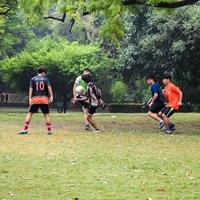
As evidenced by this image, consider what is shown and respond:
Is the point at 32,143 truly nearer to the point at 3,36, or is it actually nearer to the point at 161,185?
the point at 161,185

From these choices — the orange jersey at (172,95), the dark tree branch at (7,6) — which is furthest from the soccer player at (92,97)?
the dark tree branch at (7,6)

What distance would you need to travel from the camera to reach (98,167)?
9.38m

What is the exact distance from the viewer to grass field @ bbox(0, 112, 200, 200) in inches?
289

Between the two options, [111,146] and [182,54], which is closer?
[111,146]

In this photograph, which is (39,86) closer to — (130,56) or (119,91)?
(130,56)

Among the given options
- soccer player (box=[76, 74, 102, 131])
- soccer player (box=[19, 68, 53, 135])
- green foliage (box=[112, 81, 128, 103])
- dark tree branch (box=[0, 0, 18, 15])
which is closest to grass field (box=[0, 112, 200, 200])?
soccer player (box=[19, 68, 53, 135])

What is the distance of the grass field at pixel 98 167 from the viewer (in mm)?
7338

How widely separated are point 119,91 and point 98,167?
3070cm

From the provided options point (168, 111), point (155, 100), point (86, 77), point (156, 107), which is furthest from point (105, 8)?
point (168, 111)

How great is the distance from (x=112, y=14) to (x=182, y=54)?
17.0m

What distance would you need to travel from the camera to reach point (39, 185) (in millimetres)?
7781

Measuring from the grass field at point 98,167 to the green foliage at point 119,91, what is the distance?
2471cm

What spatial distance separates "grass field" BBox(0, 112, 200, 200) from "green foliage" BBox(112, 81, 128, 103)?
81.1 feet

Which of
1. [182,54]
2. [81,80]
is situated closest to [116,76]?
[182,54]
